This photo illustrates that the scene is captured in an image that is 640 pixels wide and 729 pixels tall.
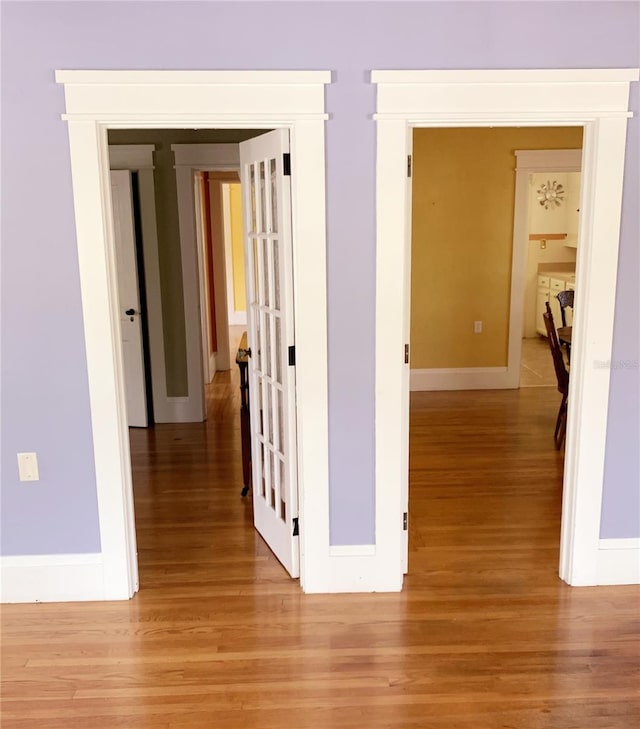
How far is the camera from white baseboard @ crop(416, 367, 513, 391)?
687 cm

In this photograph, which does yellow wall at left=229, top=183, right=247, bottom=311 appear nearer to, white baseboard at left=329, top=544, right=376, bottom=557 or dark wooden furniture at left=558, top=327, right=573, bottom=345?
dark wooden furniture at left=558, top=327, right=573, bottom=345

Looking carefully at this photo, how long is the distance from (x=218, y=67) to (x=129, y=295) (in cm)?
311

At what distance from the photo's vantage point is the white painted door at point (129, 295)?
5.39 meters

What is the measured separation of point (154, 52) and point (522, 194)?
15.1 feet

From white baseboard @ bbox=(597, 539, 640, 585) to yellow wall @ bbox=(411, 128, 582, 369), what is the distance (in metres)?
3.76

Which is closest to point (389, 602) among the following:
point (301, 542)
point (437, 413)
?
point (301, 542)

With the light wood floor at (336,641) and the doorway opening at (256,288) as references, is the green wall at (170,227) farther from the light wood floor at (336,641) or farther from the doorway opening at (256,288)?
the light wood floor at (336,641)

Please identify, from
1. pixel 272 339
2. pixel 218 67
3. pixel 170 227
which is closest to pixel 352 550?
pixel 272 339

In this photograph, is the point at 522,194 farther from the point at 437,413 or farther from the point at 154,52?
the point at 154,52

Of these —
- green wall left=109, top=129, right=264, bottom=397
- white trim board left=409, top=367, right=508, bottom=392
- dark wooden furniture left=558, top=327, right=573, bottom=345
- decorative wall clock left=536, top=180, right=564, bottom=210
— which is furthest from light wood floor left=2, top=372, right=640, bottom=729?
decorative wall clock left=536, top=180, right=564, bottom=210

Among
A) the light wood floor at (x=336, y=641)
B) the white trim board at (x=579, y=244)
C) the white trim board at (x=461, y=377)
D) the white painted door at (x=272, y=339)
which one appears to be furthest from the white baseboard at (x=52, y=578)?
the white trim board at (x=461, y=377)

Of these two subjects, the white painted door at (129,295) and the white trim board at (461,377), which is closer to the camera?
the white painted door at (129,295)

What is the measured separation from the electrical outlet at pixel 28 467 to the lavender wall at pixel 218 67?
0.03 metres

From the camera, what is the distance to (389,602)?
3.11 m
